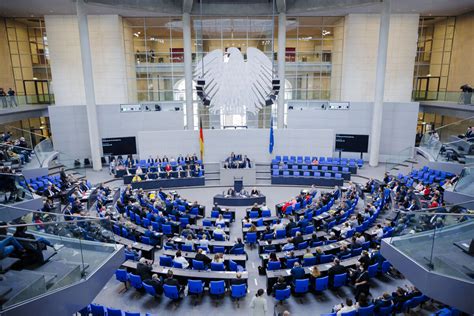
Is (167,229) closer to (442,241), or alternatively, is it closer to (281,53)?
(442,241)

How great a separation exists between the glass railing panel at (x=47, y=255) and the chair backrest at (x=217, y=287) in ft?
9.44

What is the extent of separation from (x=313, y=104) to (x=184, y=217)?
55.9 feet

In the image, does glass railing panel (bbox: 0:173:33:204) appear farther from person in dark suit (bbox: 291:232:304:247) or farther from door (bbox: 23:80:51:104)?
door (bbox: 23:80:51:104)

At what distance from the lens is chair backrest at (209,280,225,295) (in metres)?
8.89

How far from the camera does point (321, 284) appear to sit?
358 inches

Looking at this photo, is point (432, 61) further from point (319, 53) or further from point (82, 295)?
point (82, 295)

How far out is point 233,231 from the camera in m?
14.1

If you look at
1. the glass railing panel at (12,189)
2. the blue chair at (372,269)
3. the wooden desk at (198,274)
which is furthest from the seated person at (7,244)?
the blue chair at (372,269)

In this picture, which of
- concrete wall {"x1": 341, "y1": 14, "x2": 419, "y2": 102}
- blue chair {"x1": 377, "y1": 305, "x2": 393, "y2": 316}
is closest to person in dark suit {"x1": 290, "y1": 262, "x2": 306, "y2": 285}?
blue chair {"x1": 377, "y1": 305, "x2": 393, "y2": 316}

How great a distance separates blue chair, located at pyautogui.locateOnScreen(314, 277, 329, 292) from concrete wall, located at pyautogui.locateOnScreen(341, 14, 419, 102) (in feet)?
65.4

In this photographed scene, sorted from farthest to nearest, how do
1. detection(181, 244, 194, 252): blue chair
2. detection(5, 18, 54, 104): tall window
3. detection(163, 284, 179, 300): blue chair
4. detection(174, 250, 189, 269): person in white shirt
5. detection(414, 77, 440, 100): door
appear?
1. detection(414, 77, 440, 100): door
2. detection(5, 18, 54, 104): tall window
3. detection(181, 244, 194, 252): blue chair
4. detection(174, 250, 189, 269): person in white shirt
5. detection(163, 284, 179, 300): blue chair

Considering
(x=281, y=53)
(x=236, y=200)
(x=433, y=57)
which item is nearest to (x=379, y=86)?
(x=281, y=53)

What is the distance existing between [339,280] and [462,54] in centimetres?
2493

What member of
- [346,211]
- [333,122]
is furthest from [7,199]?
[333,122]
